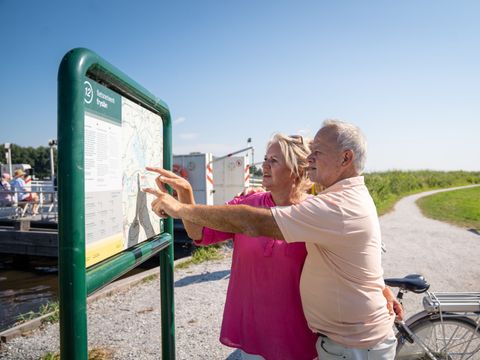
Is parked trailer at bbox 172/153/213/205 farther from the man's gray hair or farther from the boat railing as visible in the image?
the man's gray hair

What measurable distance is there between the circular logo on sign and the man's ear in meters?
1.09

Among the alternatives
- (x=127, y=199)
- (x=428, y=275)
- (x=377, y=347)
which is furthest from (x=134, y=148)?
(x=428, y=275)

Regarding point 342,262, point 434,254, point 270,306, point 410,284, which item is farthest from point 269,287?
point 434,254

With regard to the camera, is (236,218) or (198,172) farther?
(198,172)

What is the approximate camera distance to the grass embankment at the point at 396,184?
2088 centimetres

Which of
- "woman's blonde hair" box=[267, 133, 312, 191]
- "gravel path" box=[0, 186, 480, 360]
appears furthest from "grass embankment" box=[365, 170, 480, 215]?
"woman's blonde hair" box=[267, 133, 312, 191]

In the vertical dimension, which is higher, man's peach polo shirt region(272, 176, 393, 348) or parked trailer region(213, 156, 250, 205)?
parked trailer region(213, 156, 250, 205)

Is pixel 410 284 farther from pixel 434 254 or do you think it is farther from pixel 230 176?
pixel 230 176

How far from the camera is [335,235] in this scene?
4.67ft

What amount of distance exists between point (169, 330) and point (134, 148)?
1205mm

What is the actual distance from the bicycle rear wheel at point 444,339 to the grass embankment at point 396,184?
14.4 metres

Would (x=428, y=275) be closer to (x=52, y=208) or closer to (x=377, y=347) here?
(x=377, y=347)

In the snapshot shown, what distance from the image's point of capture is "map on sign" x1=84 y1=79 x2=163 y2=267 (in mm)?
1263

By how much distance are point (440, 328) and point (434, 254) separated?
21.5 feet
